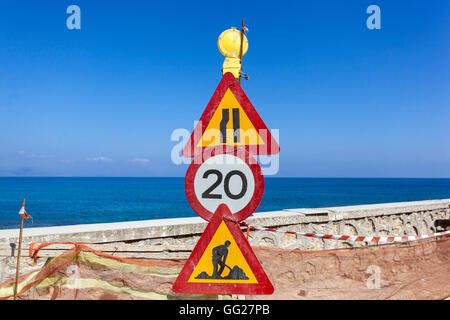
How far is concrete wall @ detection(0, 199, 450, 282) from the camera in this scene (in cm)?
340

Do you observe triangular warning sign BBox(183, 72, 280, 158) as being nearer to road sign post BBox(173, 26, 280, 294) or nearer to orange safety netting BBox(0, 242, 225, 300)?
road sign post BBox(173, 26, 280, 294)

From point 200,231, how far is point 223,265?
199cm

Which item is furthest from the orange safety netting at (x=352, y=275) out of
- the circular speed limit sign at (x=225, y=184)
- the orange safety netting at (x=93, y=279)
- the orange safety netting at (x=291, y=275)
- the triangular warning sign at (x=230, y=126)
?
the triangular warning sign at (x=230, y=126)

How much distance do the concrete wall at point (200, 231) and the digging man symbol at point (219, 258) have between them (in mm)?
1163

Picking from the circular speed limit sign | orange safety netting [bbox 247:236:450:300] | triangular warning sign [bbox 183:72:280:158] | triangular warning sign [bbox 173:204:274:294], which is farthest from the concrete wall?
triangular warning sign [bbox 183:72:280:158]

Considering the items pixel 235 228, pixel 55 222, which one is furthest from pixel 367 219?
pixel 55 222

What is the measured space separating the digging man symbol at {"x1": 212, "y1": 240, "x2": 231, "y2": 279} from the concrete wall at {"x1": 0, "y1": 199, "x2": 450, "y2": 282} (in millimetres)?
1163

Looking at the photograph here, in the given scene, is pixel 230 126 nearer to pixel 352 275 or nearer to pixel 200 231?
pixel 200 231

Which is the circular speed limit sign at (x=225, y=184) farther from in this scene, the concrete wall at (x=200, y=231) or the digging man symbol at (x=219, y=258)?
the concrete wall at (x=200, y=231)

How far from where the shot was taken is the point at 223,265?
2.38 m

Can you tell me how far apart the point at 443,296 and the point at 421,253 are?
98 cm

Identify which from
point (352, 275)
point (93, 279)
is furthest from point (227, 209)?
point (352, 275)

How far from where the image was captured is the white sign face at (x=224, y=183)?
238cm
